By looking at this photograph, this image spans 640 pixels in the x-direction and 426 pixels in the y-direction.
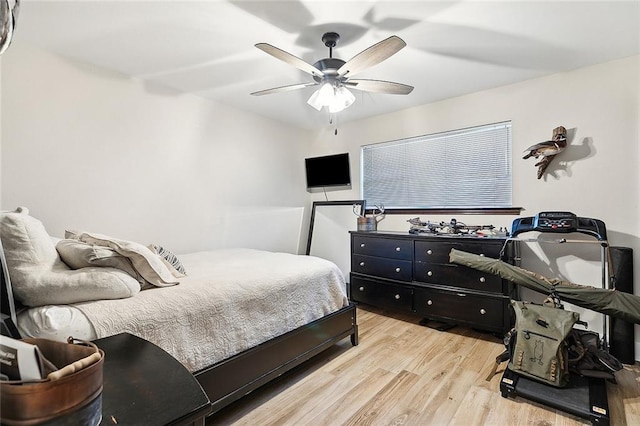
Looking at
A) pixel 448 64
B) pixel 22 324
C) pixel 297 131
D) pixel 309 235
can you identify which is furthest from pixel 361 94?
pixel 22 324

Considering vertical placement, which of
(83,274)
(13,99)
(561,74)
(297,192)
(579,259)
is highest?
(561,74)

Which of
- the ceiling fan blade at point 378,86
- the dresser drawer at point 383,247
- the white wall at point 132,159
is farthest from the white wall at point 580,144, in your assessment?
the white wall at point 132,159

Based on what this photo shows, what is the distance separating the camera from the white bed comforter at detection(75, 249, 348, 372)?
4.69 ft

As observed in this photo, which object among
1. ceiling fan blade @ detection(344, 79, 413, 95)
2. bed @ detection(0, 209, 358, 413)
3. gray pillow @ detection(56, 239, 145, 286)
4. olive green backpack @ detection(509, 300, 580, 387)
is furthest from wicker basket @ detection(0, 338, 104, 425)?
olive green backpack @ detection(509, 300, 580, 387)

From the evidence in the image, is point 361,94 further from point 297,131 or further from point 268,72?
point 297,131

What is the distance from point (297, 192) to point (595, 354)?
11.7 ft

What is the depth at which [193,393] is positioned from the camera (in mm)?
770

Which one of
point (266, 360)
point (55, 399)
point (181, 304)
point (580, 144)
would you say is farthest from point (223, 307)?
point (580, 144)

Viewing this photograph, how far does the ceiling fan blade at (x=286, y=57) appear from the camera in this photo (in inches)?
69.9

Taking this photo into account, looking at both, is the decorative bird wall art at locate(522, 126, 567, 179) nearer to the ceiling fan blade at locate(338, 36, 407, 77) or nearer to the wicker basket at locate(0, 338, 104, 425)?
the ceiling fan blade at locate(338, 36, 407, 77)

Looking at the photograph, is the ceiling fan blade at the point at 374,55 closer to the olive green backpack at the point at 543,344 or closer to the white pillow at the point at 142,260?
the white pillow at the point at 142,260

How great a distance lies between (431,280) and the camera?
9.99 ft

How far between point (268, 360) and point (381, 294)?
175 cm

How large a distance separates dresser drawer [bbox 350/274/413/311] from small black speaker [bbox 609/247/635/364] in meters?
1.58
